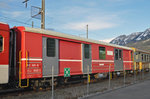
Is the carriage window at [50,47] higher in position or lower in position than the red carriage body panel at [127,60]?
higher

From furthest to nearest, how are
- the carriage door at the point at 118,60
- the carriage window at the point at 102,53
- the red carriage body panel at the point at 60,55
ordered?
the carriage door at the point at 118,60, the carriage window at the point at 102,53, the red carriage body panel at the point at 60,55

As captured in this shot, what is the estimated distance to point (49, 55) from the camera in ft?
32.7

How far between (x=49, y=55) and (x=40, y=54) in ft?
2.24

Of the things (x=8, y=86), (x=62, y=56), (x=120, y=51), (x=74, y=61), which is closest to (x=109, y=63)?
(x=120, y=51)

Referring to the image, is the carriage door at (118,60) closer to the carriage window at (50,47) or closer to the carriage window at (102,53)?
the carriage window at (102,53)

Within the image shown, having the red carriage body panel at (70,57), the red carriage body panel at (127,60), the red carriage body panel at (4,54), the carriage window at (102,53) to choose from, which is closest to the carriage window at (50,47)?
the red carriage body panel at (70,57)

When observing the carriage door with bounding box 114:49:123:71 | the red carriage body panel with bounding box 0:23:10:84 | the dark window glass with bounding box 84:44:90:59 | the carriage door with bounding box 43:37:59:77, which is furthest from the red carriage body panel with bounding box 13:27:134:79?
the carriage door with bounding box 114:49:123:71

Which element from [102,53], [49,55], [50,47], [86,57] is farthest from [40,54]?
[102,53]

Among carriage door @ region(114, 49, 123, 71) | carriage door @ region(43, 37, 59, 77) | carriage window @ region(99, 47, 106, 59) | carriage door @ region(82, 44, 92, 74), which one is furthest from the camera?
carriage door @ region(114, 49, 123, 71)

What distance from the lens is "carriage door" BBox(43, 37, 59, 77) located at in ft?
31.8

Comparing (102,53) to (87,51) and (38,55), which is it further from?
(38,55)

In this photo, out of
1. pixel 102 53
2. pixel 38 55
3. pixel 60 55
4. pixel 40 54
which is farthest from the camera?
pixel 102 53

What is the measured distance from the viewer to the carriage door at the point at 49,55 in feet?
31.8

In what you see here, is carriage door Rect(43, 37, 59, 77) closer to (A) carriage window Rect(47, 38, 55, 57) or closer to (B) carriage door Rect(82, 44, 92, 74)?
(A) carriage window Rect(47, 38, 55, 57)
